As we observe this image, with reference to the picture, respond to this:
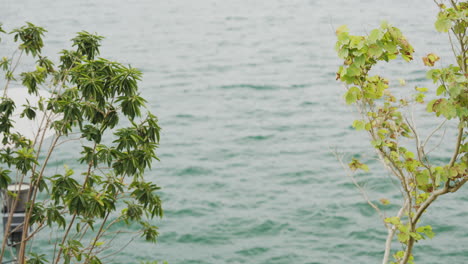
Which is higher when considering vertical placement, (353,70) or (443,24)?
(443,24)

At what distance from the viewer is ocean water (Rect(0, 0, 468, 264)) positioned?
680 cm

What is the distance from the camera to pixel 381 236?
269 inches

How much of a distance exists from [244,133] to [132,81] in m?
6.38

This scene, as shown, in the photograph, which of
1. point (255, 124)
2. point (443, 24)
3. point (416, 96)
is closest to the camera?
point (443, 24)

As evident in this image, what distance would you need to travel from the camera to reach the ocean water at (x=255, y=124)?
6797 millimetres

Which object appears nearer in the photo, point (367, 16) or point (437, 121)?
point (437, 121)

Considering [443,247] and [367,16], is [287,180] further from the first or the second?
[367,16]

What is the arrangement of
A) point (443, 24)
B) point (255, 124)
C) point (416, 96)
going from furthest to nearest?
point (255, 124) < point (416, 96) < point (443, 24)

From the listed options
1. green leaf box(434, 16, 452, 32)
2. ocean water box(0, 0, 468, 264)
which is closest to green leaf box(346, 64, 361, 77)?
green leaf box(434, 16, 452, 32)

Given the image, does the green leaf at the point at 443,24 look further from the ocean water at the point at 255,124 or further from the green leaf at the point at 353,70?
the ocean water at the point at 255,124

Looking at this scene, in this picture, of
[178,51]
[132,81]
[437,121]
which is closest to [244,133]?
[437,121]

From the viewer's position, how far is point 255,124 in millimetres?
10000

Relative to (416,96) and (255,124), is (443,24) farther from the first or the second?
(255,124)

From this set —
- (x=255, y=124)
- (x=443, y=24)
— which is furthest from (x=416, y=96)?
(x=255, y=124)
